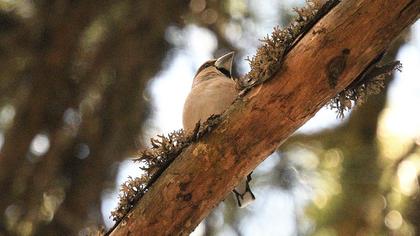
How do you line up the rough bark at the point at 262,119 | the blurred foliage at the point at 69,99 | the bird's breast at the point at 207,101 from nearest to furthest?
1. the rough bark at the point at 262,119
2. the bird's breast at the point at 207,101
3. the blurred foliage at the point at 69,99

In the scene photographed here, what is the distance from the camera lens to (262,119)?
1.86 metres

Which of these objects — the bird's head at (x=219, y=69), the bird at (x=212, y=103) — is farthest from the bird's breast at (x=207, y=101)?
the bird's head at (x=219, y=69)

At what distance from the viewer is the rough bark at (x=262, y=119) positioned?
69.9 inches

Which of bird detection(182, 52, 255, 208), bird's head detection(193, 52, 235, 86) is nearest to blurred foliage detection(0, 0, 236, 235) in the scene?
bird's head detection(193, 52, 235, 86)

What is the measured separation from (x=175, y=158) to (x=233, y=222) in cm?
165

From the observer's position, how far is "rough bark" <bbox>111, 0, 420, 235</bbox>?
1.78 metres

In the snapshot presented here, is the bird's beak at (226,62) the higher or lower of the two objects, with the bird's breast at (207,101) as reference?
higher

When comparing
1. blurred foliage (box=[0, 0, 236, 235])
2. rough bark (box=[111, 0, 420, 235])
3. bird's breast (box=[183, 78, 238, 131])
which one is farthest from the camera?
blurred foliage (box=[0, 0, 236, 235])

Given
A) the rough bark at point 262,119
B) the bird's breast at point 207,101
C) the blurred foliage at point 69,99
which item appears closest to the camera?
the rough bark at point 262,119

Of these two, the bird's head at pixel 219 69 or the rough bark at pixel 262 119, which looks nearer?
the rough bark at pixel 262 119

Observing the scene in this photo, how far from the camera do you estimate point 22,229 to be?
10.4ft

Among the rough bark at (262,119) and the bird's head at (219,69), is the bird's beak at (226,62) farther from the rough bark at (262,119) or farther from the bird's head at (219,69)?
the rough bark at (262,119)

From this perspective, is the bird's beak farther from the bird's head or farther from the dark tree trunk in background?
the dark tree trunk in background

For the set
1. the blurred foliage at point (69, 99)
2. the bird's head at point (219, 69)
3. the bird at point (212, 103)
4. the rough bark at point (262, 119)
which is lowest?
the rough bark at point (262, 119)
